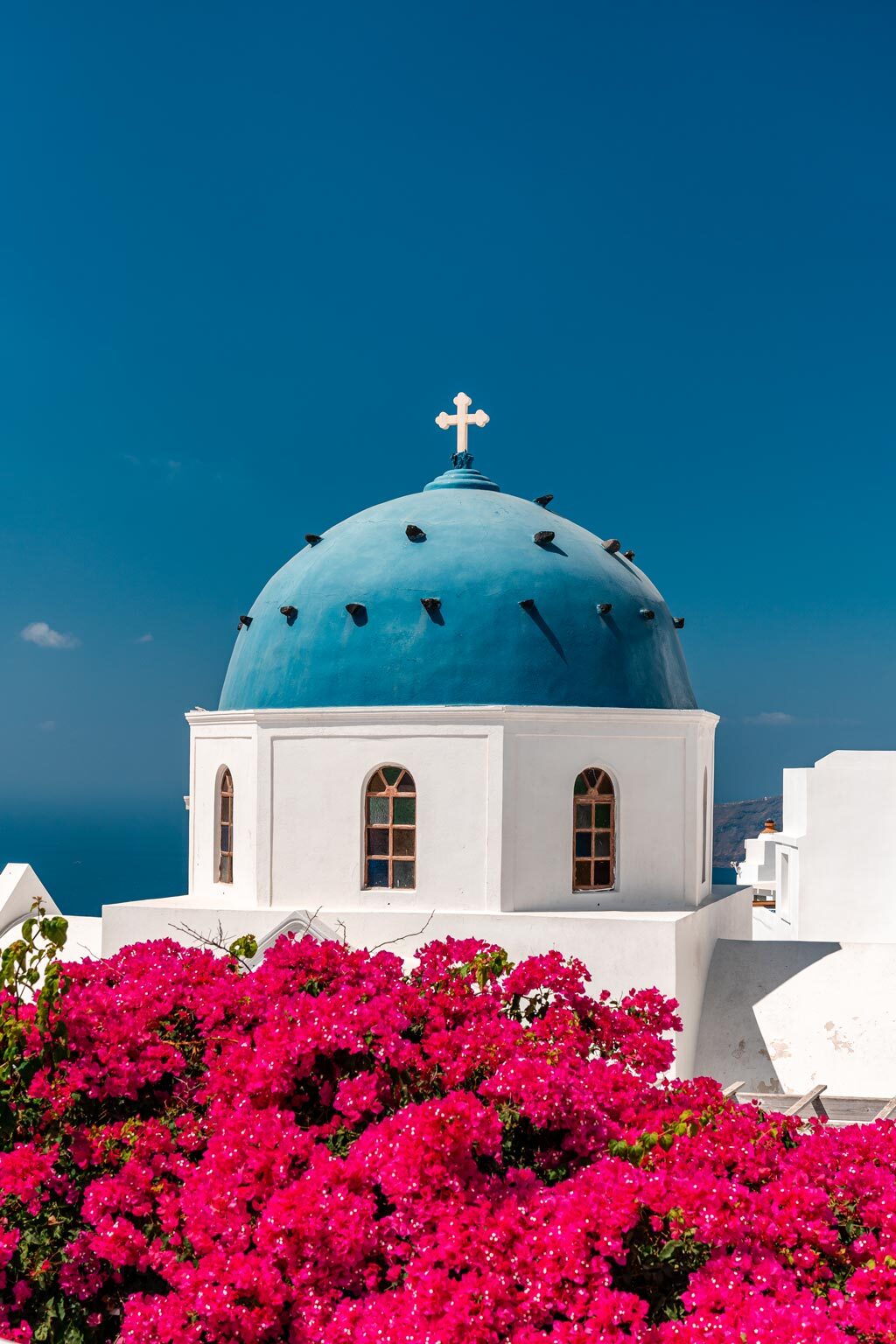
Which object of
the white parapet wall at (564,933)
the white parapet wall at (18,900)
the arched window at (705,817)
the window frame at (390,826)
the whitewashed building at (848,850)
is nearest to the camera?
the white parapet wall at (564,933)

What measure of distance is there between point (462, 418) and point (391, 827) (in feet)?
18.4

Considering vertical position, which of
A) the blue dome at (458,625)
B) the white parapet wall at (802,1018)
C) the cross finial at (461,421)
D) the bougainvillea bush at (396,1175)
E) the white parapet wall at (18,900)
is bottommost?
the white parapet wall at (802,1018)

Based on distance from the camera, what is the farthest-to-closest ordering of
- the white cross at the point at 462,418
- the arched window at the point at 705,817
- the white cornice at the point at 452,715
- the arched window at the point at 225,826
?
the white cross at the point at 462,418
the arched window at the point at 705,817
the arched window at the point at 225,826
the white cornice at the point at 452,715

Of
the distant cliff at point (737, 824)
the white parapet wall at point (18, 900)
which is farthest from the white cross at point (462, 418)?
the distant cliff at point (737, 824)

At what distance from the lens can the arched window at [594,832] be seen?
13.0 metres

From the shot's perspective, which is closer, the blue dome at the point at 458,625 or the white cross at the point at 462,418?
the blue dome at the point at 458,625

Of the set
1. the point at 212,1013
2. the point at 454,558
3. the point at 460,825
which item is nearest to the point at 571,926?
the point at 460,825

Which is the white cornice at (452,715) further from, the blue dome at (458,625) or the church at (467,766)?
the blue dome at (458,625)

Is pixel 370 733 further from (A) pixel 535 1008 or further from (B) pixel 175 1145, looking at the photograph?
(B) pixel 175 1145

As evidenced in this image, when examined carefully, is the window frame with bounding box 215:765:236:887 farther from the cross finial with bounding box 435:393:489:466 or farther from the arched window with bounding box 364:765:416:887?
the cross finial with bounding box 435:393:489:466

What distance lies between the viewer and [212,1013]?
5840 millimetres

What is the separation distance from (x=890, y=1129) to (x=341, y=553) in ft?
32.7

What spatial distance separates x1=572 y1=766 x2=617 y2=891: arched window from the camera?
13.0 metres

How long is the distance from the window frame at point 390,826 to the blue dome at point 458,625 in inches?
31.7
